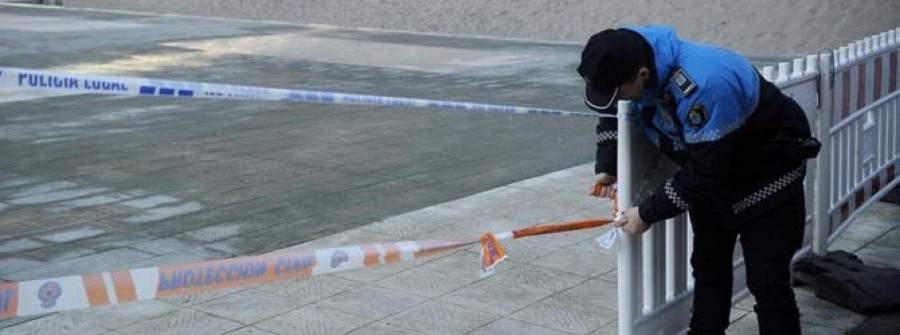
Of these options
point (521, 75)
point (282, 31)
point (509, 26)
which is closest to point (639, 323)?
point (521, 75)

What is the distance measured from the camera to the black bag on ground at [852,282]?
205 inches

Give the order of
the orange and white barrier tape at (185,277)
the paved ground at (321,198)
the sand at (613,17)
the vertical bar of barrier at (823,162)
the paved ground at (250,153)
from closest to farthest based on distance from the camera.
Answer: the orange and white barrier tape at (185,277) → the paved ground at (321,198) → the vertical bar of barrier at (823,162) → the paved ground at (250,153) → the sand at (613,17)

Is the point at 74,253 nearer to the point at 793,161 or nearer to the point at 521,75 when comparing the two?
the point at 793,161

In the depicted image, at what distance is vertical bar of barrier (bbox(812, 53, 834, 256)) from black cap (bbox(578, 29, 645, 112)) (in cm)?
222

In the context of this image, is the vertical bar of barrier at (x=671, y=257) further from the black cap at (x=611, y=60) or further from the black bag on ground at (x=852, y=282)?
the black bag on ground at (x=852, y=282)

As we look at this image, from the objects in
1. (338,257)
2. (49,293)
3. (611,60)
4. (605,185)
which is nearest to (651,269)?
(605,185)

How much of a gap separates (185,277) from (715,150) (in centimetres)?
169

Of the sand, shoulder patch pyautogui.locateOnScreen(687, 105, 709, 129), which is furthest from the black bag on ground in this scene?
the sand

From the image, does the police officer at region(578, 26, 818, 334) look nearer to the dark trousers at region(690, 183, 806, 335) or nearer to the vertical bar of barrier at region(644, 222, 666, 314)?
the dark trousers at region(690, 183, 806, 335)

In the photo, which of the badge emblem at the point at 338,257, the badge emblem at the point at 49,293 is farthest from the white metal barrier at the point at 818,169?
the badge emblem at the point at 49,293

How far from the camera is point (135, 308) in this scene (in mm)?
5410

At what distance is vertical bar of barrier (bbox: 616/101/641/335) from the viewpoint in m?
3.93

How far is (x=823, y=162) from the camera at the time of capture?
5.67 m

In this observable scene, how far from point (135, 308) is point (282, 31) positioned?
52.7 feet
